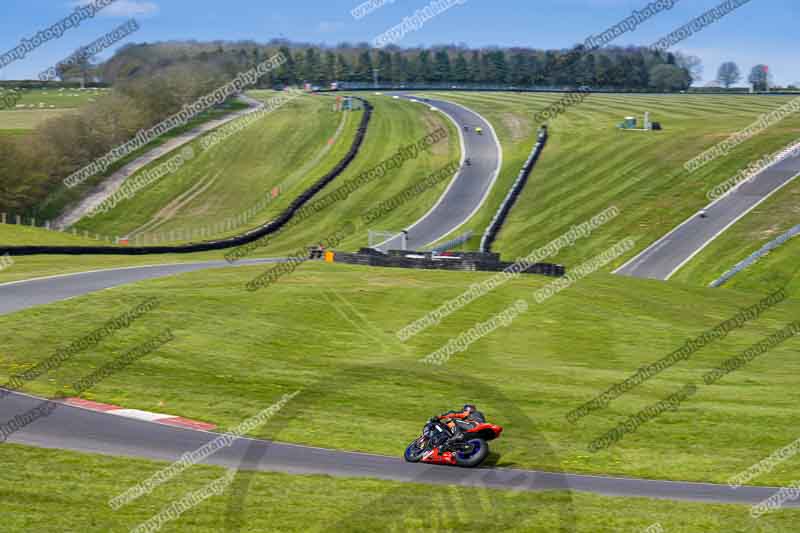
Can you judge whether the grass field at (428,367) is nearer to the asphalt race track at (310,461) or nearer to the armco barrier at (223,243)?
the asphalt race track at (310,461)

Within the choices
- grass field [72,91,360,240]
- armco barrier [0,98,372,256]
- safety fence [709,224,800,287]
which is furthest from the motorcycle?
grass field [72,91,360,240]

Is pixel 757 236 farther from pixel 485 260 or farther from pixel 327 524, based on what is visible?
pixel 327 524

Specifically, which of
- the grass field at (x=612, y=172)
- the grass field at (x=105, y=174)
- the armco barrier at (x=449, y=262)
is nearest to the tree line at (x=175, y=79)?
the grass field at (x=105, y=174)

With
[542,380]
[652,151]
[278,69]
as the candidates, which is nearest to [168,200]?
[652,151]

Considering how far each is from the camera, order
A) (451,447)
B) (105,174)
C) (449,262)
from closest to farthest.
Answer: (451,447), (449,262), (105,174)

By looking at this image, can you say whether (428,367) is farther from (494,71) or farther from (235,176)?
(494,71)

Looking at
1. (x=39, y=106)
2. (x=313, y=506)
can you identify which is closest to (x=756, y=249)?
(x=313, y=506)

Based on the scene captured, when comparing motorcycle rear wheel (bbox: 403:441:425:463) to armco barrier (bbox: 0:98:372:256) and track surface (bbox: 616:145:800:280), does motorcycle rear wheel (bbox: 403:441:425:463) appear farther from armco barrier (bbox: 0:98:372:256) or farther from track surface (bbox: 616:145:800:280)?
track surface (bbox: 616:145:800:280)
